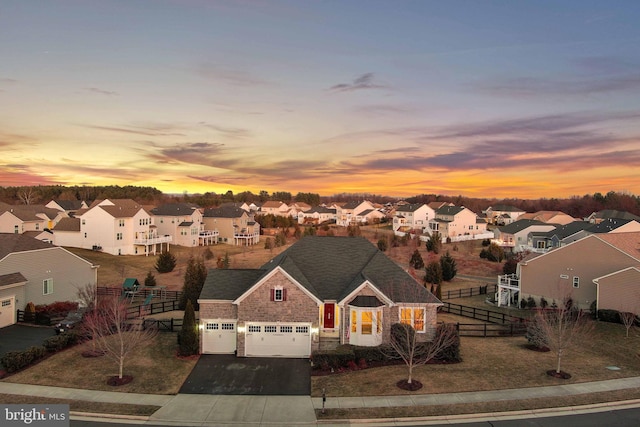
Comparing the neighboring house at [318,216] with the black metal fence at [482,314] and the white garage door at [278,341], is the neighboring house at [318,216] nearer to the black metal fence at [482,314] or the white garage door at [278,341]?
the black metal fence at [482,314]

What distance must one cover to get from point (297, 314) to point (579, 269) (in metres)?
27.5

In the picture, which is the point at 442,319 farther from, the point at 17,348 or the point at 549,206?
the point at 549,206

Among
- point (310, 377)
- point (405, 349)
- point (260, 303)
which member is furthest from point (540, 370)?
point (260, 303)

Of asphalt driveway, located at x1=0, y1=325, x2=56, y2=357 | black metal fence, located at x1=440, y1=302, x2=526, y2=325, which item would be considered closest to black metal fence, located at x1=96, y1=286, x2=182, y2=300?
asphalt driveway, located at x1=0, y1=325, x2=56, y2=357

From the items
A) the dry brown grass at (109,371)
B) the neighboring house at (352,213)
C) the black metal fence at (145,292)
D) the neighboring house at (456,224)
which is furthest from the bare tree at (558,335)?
the neighboring house at (352,213)

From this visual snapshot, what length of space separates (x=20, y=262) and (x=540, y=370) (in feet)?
129

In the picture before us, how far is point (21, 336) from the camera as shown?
30.0 m

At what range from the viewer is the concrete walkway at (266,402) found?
18.5 metres

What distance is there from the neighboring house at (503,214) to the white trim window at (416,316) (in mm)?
113091

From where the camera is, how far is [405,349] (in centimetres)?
2547

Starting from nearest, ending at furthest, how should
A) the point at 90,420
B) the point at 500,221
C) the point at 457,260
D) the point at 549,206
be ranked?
the point at 90,420, the point at 457,260, the point at 500,221, the point at 549,206

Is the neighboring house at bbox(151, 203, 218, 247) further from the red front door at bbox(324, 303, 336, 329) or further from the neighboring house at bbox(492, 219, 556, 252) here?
the red front door at bbox(324, 303, 336, 329)

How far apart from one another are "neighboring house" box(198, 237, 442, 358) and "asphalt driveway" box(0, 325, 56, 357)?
12034 millimetres

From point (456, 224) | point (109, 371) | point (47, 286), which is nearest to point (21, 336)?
point (47, 286)
